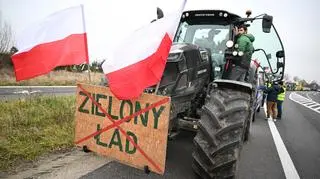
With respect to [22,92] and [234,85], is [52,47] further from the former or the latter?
[22,92]

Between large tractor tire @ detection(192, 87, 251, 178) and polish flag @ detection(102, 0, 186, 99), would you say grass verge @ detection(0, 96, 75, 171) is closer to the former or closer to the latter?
polish flag @ detection(102, 0, 186, 99)

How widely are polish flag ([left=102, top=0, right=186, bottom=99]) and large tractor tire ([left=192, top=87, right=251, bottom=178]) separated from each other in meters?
0.95

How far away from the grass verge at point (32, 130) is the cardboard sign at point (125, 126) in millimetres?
1635

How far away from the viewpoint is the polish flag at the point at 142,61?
3.63 meters

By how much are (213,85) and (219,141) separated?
100 centimetres

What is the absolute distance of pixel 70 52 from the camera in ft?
14.6

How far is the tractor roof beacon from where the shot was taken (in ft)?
12.9

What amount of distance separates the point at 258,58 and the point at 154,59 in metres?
4.62

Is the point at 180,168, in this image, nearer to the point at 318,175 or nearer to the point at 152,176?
the point at 152,176

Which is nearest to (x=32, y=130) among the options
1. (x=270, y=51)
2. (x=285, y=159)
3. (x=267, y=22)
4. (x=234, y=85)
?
(x=234, y=85)

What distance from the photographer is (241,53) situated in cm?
546

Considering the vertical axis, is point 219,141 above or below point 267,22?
below

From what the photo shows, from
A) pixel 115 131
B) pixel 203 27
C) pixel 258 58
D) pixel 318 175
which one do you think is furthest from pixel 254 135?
pixel 115 131

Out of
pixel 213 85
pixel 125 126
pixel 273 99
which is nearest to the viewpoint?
pixel 125 126
